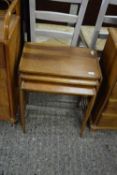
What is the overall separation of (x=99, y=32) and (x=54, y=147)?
90 centimetres

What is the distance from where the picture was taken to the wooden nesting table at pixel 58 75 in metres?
1.05

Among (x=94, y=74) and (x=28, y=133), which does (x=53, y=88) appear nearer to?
(x=94, y=74)

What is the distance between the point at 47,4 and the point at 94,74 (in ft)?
3.91

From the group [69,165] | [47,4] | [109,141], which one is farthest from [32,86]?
[47,4]

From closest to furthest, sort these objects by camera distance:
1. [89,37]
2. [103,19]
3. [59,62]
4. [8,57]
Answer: [8,57], [59,62], [103,19], [89,37]

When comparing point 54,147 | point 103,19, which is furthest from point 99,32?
point 54,147

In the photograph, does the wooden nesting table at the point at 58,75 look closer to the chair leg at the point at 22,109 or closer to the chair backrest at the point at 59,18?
the chair leg at the point at 22,109

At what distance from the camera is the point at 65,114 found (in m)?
1.55

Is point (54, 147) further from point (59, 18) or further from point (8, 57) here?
point (59, 18)

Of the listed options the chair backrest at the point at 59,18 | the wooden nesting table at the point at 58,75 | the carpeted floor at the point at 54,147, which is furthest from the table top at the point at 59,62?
the carpeted floor at the point at 54,147

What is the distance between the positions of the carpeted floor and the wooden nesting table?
0.40 metres

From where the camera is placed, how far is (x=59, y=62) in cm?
112

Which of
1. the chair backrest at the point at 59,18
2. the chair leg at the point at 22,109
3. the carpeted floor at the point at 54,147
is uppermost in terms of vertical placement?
the chair backrest at the point at 59,18

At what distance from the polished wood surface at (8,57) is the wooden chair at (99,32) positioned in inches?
21.5
